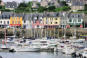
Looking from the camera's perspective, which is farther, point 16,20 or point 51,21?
point 16,20

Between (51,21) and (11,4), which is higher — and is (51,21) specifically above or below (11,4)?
below

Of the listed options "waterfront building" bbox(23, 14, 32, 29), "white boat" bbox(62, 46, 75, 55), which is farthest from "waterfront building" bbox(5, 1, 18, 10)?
"white boat" bbox(62, 46, 75, 55)

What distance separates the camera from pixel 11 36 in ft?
216

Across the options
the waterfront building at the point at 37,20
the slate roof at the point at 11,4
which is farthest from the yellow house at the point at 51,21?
the slate roof at the point at 11,4

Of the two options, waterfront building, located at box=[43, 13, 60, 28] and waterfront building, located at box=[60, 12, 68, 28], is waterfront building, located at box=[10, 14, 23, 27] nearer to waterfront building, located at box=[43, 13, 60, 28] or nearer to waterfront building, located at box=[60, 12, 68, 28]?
waterfront building, located at box=[43, 13, 60, 28]

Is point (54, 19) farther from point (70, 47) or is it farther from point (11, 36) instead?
point (70, 47)

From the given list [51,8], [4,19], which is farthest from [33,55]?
[51,8]

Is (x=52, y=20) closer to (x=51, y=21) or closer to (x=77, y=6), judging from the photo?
(x=51, y=21)

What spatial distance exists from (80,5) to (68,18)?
1621cm

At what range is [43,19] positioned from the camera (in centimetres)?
7706

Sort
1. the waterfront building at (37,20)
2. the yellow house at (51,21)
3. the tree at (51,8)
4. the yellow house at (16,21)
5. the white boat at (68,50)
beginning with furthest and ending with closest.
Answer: the tree at (51,8) → the yellow house at (51,21) → the yellow house at (16,21) → the waterfront building at (37,20) → the white boat at (68,50)

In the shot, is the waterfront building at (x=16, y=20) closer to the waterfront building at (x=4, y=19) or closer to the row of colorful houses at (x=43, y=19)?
the row of colorful houses at (x=43, y=19)

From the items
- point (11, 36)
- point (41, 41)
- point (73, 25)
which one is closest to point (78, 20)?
point (73, 25)

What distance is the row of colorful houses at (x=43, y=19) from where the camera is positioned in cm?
7625
